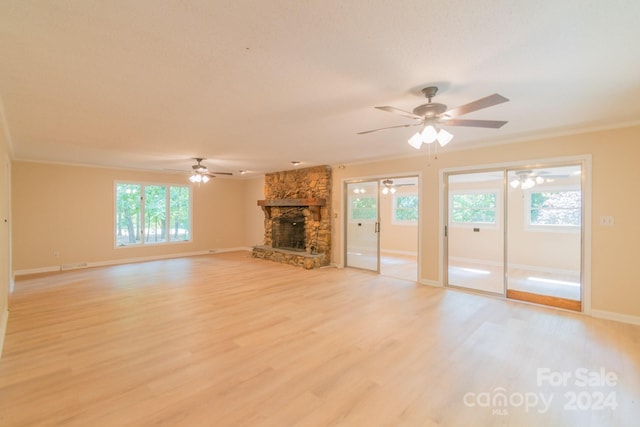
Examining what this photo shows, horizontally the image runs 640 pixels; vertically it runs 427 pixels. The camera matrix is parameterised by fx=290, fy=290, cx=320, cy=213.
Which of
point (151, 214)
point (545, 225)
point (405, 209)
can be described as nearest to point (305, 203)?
point (405, 209)

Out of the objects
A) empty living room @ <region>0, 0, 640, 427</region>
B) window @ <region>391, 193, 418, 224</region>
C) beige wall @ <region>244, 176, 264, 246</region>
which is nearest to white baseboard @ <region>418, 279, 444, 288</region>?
empty living room @ <region>0, 0, 640, 427</region>

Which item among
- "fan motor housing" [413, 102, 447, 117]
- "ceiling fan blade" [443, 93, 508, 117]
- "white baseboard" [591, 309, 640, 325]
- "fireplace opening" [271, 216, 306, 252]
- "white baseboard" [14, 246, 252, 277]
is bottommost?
"white baseboard" [591, 309, 640, 325]

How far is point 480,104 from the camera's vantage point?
218 cm

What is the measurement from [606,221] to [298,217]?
233 inches

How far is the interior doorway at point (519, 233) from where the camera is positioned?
17.5ft

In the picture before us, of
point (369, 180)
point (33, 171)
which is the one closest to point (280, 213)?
point (369, 180)

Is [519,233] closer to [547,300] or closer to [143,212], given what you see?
[547,300]

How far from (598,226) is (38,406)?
19.8 feet

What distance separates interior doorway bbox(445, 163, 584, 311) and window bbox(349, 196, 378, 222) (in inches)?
62.3

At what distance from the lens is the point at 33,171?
6281 millimetres

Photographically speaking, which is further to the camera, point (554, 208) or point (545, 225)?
point (545, 225)

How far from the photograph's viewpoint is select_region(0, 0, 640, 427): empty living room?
70.7 inches

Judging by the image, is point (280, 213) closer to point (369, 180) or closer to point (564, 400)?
point (369, 180)

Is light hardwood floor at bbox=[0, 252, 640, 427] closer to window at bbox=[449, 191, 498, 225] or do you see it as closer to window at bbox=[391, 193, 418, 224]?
window at bbox=[449, 191, 498, 225]
